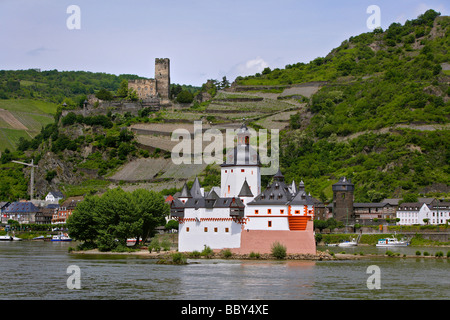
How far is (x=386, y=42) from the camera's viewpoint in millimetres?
196625

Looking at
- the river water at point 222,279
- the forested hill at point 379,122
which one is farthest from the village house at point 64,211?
the river water at point 222,279

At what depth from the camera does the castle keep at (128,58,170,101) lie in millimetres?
178250

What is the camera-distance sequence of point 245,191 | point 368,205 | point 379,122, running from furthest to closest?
point 379,122 → point 368,205 → point 245,191

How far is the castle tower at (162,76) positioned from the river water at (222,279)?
371 feet

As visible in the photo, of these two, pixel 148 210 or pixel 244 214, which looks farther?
pixel 148 210

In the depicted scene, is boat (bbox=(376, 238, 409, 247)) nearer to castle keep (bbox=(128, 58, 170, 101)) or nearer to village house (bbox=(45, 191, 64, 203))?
village house (bbox=(45, 191, 64, 203))

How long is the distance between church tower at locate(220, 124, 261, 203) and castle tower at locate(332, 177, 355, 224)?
4421 centimetres

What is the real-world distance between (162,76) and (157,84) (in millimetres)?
2175

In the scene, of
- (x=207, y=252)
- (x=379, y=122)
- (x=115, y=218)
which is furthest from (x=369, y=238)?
(x=207, y=252)

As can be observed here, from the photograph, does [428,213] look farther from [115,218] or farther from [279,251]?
[115,218]

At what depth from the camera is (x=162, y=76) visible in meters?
179
